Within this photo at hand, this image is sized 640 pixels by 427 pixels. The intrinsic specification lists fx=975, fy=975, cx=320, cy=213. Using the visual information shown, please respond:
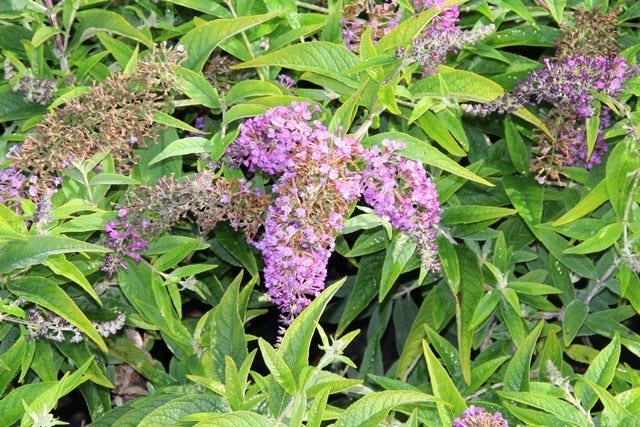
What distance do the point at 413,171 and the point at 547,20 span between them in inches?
36.9

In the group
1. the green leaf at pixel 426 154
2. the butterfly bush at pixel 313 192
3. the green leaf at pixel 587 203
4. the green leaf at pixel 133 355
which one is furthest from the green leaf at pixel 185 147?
the green leaf at pixel 587 203

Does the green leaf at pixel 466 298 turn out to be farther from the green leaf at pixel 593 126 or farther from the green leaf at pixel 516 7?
the green leaf at pixel 516 7

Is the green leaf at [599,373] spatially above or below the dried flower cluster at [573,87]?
below

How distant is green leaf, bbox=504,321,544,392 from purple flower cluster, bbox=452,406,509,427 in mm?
165

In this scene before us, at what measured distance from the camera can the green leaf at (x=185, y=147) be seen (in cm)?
224

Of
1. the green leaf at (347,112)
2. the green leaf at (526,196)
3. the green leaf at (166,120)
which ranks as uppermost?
the green leaf at (347,112)

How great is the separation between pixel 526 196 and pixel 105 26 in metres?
1.18

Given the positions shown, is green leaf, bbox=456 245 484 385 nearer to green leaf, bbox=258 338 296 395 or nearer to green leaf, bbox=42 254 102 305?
green leaf, bbox=258 338 296 395

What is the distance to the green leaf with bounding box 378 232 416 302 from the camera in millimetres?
2355

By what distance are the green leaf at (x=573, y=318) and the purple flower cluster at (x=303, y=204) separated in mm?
695

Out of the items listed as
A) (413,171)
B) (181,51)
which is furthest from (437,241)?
(181,51)

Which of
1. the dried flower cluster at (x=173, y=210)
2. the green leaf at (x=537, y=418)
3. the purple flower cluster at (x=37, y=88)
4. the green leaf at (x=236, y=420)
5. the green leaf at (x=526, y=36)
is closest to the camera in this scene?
the green leaf at (x=236, y=420)

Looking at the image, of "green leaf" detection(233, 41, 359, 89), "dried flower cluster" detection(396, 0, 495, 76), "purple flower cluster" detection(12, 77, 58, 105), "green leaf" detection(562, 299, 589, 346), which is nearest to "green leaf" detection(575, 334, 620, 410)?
"green leaf" detection(562, 299, 589, 346)

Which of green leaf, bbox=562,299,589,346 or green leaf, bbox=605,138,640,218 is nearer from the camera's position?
green leaf, bbox=605,138,640,218
